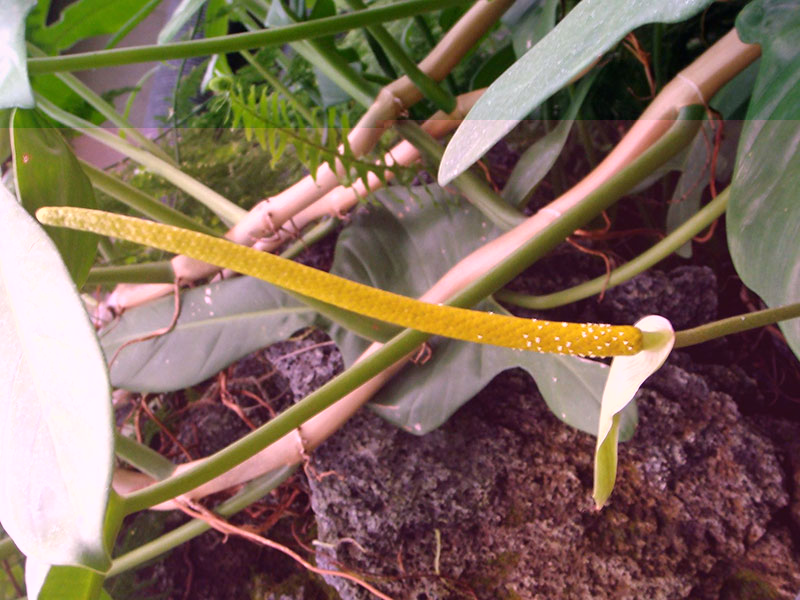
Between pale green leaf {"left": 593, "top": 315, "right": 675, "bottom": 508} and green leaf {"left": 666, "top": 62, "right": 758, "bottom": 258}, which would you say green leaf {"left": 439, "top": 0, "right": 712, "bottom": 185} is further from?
green leaf {"left": 666, "top": 62, "right": 758, "bottom": 258}

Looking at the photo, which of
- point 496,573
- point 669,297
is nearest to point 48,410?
point 496,573

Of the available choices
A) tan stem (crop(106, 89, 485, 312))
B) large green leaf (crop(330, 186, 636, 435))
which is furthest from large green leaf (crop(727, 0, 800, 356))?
tan stem (crop(106, 89, 485, 312))

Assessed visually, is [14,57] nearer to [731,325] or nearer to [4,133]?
[4,133]

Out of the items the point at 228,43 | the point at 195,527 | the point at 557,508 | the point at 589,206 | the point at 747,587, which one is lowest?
the point at 747,587

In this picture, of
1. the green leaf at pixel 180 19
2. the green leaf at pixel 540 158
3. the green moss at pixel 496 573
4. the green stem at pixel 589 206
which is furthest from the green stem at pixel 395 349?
the green leaf at pixel 180 19

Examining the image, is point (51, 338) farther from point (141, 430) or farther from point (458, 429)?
point (141, 430)

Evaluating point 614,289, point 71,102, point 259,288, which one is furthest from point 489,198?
point 71,102
